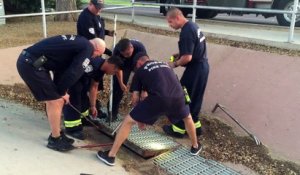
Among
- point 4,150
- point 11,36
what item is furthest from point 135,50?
point 11,36

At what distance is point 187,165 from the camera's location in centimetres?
460

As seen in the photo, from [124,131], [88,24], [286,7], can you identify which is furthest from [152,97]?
[286,7]

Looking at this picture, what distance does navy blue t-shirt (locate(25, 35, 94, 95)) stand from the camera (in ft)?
13.8

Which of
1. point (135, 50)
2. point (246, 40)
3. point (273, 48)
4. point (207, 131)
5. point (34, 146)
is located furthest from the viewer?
point (246, 40)

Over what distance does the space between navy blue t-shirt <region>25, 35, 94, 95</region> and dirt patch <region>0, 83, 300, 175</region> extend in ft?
3.68

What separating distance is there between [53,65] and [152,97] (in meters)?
1.10

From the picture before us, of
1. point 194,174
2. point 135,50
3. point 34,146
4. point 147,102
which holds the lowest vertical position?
point 194,174

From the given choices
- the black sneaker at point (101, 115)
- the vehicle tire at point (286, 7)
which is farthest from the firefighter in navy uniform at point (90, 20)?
the vehicle tire at point (286, 7)

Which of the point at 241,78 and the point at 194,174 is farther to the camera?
the point at 241,78

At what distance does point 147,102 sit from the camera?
4168 mm

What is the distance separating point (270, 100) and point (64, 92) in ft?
9.17

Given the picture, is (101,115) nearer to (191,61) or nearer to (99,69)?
(99,69)

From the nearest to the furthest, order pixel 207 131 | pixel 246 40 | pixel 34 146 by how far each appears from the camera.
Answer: pixel 34 146
pixel 207 131
pixel 246 40

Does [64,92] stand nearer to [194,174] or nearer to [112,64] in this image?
[112,64]
